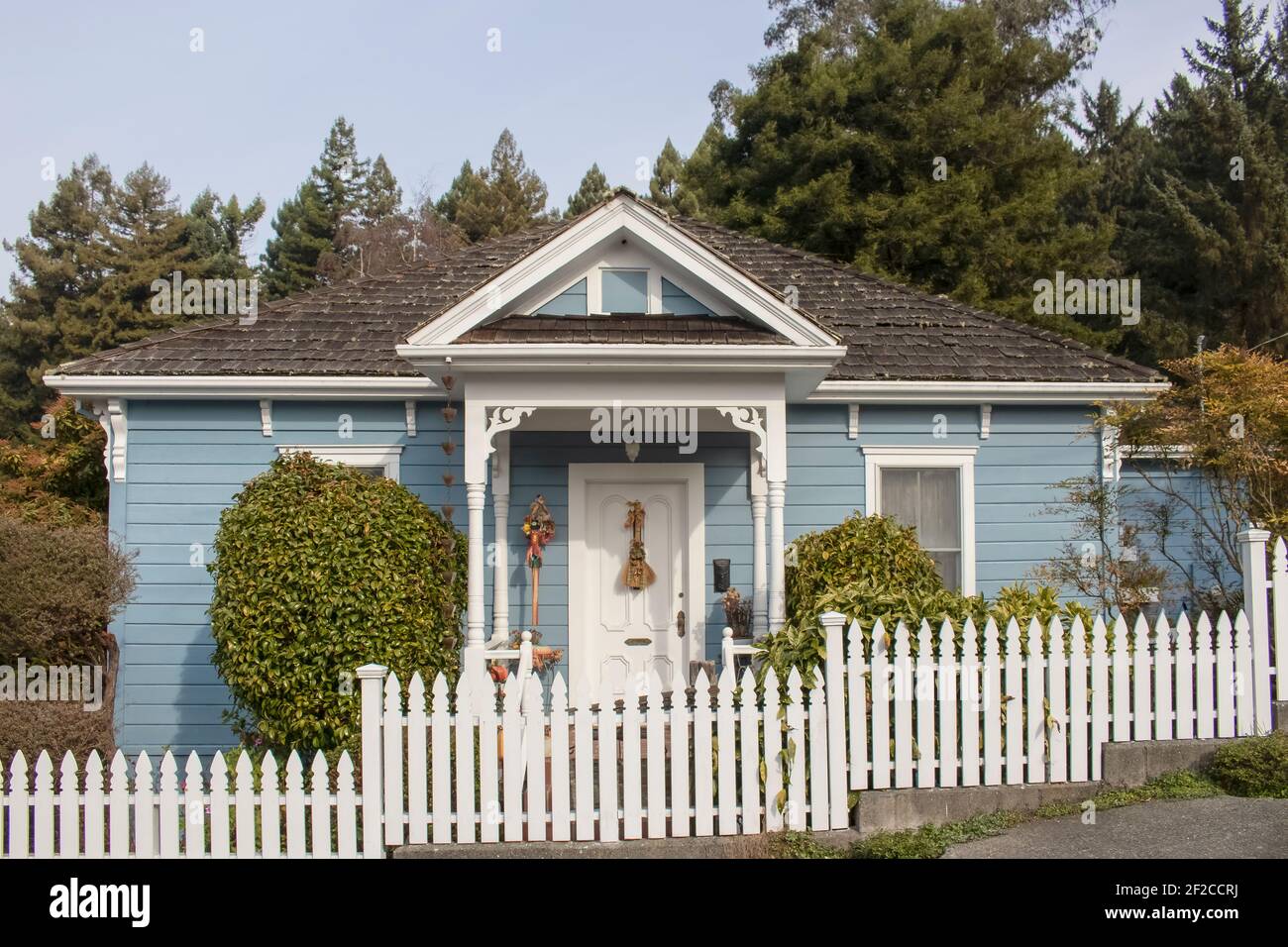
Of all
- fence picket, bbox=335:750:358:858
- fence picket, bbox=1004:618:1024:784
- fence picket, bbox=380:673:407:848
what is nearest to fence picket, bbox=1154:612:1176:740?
fence picket, bbox=1004:618:1024:784

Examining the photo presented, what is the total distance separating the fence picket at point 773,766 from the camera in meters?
7.28

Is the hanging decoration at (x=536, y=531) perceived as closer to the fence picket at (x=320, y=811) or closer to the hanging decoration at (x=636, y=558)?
the hanging decoration at (x=636, y=558)

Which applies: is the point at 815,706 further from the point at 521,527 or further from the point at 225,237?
the point at 225,237

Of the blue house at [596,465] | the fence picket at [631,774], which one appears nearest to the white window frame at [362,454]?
the blue house at [596,465]

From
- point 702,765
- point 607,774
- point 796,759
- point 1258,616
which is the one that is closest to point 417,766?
point 607,774

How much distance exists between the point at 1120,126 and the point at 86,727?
34.6 metres

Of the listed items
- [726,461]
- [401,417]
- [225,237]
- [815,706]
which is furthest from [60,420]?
[225,237]

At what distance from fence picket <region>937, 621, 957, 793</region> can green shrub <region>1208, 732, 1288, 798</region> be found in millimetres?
1915

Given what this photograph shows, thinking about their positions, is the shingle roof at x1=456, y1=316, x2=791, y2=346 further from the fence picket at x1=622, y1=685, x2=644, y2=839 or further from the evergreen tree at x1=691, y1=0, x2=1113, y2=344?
the evergreen tree at x1=691, y1=0, x2=1113, y2=344

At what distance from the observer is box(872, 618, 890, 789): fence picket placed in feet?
24.2

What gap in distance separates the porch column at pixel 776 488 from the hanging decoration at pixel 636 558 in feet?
6.10

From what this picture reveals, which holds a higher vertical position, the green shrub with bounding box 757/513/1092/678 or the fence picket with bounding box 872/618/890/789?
the green shrub with bounding box 757/513/1092/678

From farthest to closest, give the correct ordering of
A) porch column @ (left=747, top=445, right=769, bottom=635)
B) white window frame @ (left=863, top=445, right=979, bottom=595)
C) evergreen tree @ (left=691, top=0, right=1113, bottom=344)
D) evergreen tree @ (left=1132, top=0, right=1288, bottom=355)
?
evergreen tree @ (left=1132, top=0, right=1288, bottom=355)
evergreen tree @ (left=691, top=0, right=1113, bottom=344)
white window frame @ (left=863, top=445, right=979, bottom=595)
porch column @ (left=747, top=445, right=769, bottom=635)

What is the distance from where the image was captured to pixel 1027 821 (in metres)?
7.50
